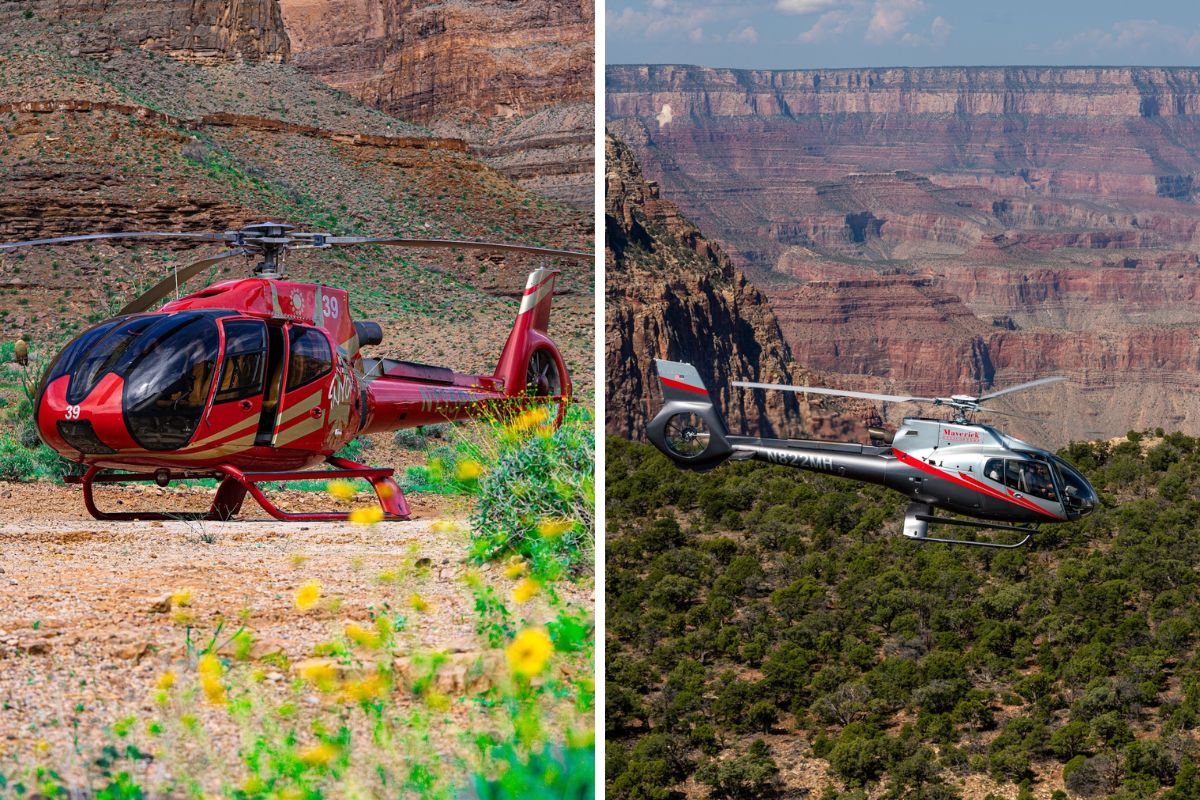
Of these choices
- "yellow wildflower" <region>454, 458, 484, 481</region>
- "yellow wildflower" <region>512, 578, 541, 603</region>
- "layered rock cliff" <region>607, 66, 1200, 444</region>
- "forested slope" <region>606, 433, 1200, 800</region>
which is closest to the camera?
"yellow wildflower" <region>512, 578, 541, 603</region>

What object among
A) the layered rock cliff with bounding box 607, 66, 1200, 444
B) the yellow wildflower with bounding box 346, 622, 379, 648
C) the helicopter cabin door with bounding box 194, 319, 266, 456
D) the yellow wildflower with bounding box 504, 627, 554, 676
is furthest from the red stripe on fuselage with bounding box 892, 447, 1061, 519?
the layered rock cliff with bounding box 607, 66, 1200, 444

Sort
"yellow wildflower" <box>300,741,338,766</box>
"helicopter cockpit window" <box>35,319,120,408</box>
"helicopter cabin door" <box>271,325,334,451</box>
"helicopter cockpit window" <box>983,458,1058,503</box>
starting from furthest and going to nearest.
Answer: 1. "helicopter cockpit window" <box>983,458,1058,503</box>
2. "helicopter cabin door" <box>271,325,334,451</box>
3. "helicopter cockpit window" <box>35,319,120,408</box>
4. "yellow wildflower" <box>300,741,338,766</box>

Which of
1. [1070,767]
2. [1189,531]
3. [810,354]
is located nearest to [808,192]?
[810,354]

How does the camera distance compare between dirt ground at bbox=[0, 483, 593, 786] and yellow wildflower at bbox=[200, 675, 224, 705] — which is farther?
dirt ground at bbox=[0, 483, 593, 786]

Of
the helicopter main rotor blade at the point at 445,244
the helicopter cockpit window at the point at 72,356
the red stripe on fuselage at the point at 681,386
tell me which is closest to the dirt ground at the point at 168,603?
the helicopter cockpit window at the point at 72,356

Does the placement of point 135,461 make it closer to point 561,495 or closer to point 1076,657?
point 561,495

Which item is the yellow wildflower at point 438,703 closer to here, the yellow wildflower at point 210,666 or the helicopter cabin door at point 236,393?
the yellow wildflower at point 210,666

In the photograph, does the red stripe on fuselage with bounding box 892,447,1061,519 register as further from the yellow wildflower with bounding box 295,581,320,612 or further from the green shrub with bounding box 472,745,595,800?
the green shrub with bounding box 472,745,595,800
